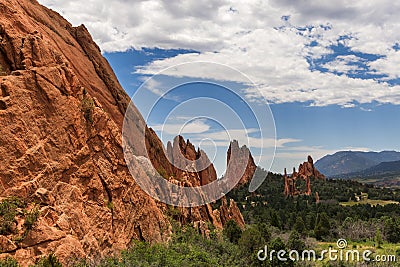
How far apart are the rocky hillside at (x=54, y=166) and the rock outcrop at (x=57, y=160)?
0.06 m

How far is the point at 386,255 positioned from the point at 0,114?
149ft

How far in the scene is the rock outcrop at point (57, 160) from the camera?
800 inches

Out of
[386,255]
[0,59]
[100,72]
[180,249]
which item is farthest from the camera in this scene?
[386,255]

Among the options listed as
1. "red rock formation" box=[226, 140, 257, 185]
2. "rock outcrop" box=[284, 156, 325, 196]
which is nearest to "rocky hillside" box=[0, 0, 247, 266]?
"red rock formation" box=[226, 140, 257, 185]

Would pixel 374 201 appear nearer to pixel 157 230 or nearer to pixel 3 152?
pixel 157 230

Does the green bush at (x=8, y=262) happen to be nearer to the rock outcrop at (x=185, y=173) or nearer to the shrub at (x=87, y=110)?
the shrub at (x=87, y=110)

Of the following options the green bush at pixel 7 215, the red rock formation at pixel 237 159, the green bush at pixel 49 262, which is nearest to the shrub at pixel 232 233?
the red rock formation at pixel 237 159

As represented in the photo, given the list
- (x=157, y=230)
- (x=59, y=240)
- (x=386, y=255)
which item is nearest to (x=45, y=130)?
(x=59, y=240)

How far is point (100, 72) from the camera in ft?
131

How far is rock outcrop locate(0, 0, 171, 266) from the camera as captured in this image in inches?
800

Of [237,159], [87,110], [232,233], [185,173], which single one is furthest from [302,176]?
[87,110]

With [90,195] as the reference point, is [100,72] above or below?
above

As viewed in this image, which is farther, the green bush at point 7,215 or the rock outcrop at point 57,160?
the rock outcrop at point 57,160

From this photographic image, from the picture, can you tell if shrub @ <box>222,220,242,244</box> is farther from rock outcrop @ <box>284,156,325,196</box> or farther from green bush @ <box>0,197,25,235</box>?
rock outcrop @ <box>284,156,325,196</box>
